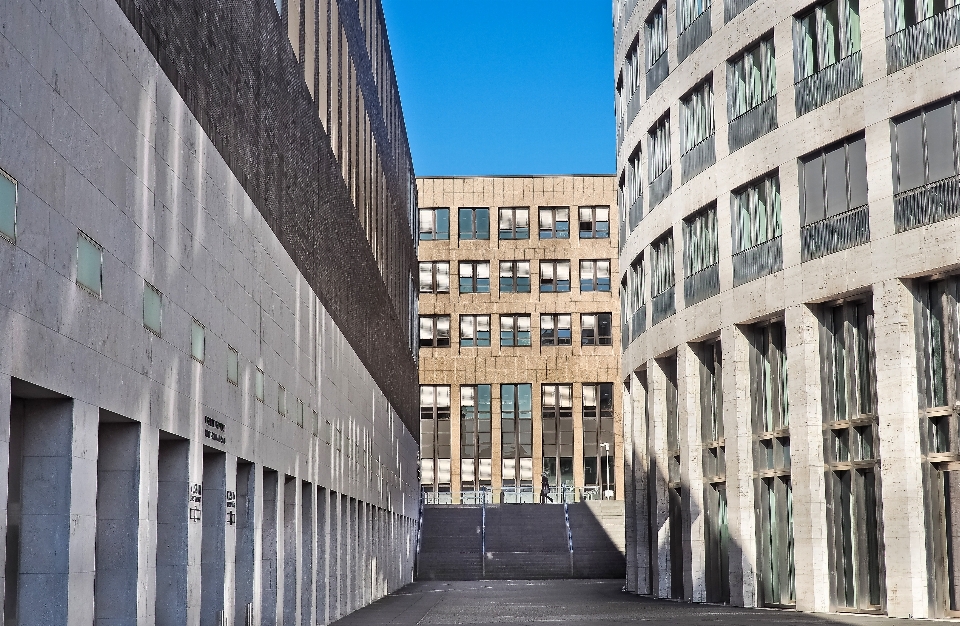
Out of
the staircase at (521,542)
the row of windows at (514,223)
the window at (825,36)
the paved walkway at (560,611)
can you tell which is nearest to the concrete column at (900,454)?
the paved walkway at (560,611)

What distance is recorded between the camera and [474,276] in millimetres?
92500

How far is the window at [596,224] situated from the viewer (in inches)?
3639

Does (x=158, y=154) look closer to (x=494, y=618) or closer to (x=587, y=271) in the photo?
(x=494, y=618)

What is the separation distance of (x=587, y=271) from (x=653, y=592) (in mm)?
47146

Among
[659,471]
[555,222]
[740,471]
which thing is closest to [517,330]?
[555,222]

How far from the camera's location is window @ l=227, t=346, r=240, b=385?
2278cm

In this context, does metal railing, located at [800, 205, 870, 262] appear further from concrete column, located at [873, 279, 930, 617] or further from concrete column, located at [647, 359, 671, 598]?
concrete column, located at [647, 359, 671, 598]

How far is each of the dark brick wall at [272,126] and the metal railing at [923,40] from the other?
13.3 metres

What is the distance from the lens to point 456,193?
92562 millimetres

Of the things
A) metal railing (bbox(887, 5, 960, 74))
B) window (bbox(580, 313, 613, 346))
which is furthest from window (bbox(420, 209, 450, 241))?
metal railing (bbox(887, 5, 960, 74))

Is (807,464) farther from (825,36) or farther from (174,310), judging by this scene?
(174,310)

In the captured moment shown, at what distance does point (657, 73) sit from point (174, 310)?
30.0 m

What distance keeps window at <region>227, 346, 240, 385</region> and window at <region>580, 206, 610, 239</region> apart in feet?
230

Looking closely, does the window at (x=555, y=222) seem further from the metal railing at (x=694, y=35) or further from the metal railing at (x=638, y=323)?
the metal railing at (x=694, y=35)
